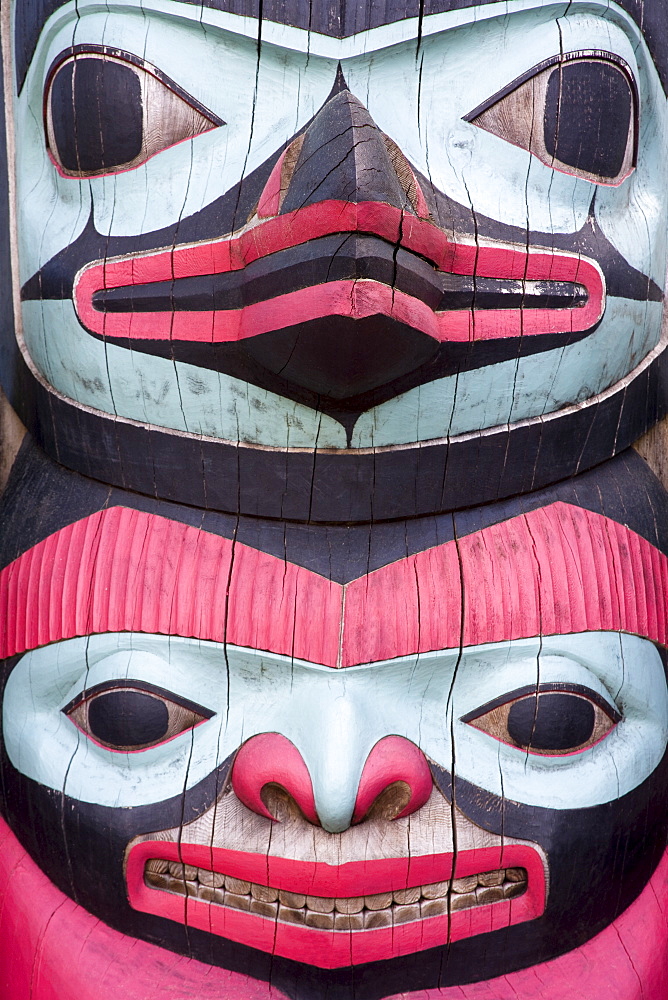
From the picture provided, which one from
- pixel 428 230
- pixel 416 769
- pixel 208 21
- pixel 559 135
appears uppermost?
pixel 208 21

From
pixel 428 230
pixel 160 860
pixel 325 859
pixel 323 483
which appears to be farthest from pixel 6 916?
pixel 428 230

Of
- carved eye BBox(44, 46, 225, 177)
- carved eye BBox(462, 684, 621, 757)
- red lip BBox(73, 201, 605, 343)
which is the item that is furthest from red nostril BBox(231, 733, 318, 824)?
carved eye BBox(44, 46, 225, 177)

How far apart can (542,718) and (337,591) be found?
51cm

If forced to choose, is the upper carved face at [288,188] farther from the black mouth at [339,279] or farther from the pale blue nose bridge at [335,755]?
the pale blue nose bridge at [335,755]

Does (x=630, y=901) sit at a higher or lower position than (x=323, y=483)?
lower

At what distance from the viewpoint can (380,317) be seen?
1746mm

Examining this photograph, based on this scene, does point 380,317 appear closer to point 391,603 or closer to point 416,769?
point 391,603

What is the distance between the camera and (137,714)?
2094 millimetres

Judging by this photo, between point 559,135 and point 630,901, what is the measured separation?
5.49 feet

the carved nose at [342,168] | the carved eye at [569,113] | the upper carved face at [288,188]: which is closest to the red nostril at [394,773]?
the upper carved face at [288,188]

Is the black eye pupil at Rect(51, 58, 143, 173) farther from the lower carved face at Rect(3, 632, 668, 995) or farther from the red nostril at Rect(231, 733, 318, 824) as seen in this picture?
the red nostril at Rect(231, 733, 318, 824)

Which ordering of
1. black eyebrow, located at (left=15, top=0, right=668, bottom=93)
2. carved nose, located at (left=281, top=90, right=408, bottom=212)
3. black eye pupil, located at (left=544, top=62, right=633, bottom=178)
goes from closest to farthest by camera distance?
carved nose, located at (left=281, top=90, right=408, bottom=212) < black eyebrow, located at (left=15, top=0, right=668, bottom=93) < black eye pupil, located at (left=544, top=62, right=633, bottom=178)

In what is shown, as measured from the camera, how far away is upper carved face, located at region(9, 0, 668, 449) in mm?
1954

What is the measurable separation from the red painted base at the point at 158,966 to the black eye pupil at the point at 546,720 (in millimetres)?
475
